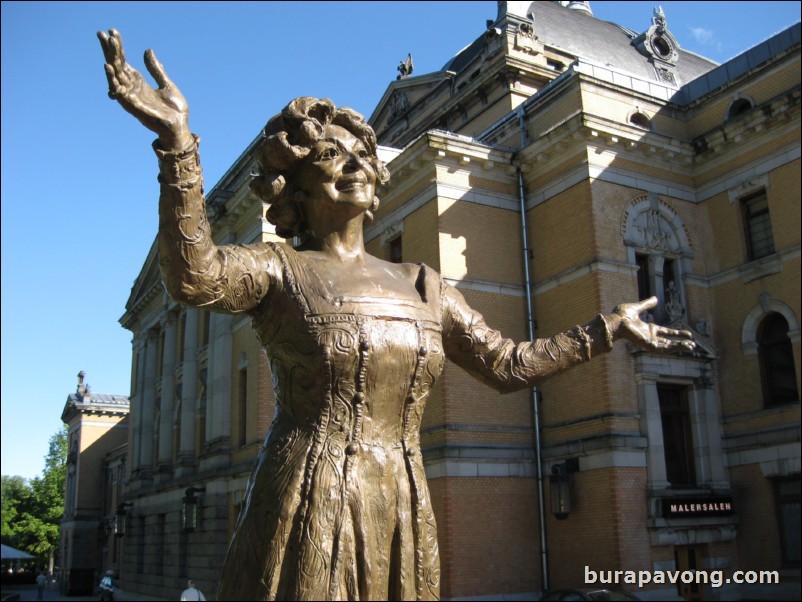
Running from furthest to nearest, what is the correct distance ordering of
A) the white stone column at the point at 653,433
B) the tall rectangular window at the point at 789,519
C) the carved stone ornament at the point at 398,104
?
the carved stone ornament at the point at 398,104 < the white stone column at the point at 653,433 < the tall rectangular window at the point at 789,519

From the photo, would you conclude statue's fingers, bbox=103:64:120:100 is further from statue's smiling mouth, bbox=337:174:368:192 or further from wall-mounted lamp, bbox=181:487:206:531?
wall-mounted lamp, bbox=181:487:206:531

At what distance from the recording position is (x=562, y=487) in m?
18.0

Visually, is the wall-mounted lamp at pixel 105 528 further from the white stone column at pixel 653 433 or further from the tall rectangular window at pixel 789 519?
the tall rectangular window at pixel 789 519

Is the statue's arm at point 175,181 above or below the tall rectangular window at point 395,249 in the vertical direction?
below

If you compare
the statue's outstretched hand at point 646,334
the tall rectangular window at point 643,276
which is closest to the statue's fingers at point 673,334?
the statue's outstretched hand at point 646,334

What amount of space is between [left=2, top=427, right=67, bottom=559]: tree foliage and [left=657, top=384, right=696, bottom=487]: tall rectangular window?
58.4m

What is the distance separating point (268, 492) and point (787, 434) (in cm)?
1690

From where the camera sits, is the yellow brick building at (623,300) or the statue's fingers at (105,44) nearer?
the statue's fingers at (105,44)

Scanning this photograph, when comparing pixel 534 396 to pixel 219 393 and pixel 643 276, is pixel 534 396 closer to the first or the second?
pixel 643 276

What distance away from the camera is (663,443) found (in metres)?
17.9

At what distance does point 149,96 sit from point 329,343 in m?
1.01

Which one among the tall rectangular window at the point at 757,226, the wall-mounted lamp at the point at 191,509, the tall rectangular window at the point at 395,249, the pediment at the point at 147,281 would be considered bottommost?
the wall-mounted lamp at the point at 191,509

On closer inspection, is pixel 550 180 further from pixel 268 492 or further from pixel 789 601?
pixel 268 492

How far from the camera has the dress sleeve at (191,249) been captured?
98.6 inches
